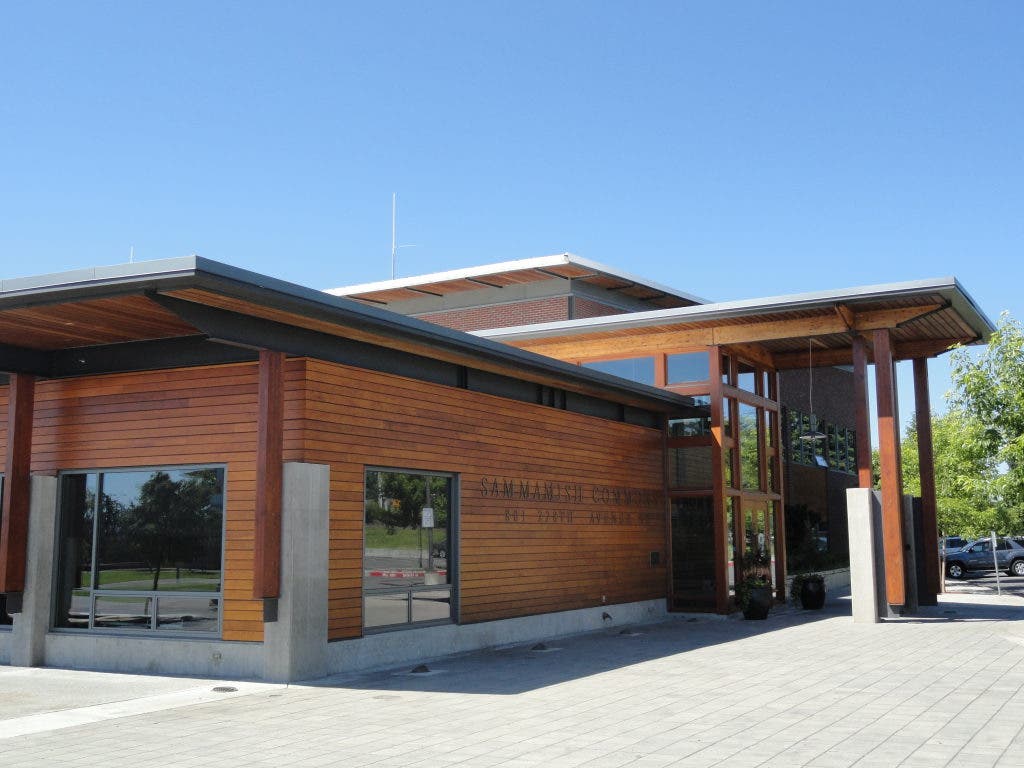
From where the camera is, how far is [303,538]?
40.1ft

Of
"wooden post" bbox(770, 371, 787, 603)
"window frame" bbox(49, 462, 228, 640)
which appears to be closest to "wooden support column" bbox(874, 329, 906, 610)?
"wooden post" bbox(770, 371, 787, 603)

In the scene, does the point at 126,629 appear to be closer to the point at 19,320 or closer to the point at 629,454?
the point at 19,320

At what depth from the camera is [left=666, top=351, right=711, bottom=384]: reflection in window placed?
70.9 feet

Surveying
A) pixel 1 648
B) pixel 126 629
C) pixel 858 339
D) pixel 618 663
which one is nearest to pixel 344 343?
pixel 126 629

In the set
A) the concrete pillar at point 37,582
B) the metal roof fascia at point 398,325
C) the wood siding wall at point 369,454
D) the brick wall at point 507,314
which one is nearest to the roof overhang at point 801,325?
the metal roof fascia at point 398,325

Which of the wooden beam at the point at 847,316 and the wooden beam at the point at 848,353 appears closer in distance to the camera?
the wooden beam at the point at 847,316

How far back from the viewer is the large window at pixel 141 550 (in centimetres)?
1297

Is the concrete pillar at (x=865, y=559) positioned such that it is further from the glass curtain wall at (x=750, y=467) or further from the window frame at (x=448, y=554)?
the window frame at (x=448, y=554)

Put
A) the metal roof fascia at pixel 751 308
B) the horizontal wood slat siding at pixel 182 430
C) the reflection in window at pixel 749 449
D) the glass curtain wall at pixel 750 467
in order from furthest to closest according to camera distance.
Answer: the reflection in window at pixel 749 449
the glass curtain wall at pixel 750 467
the metal roof fascia at pixel 751 308
the horizontal wood slat siding at pixel 182 430

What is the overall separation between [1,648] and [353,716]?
700 centimetres

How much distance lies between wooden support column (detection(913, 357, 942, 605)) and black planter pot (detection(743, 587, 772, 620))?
16.9ft

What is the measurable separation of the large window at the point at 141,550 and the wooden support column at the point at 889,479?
1259cm

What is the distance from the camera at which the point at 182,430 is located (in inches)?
528

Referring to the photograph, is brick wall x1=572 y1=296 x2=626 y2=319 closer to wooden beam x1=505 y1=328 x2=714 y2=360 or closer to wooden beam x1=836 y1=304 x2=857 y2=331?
wooden beam x1=505 y1=328 x2=714 y2=360
